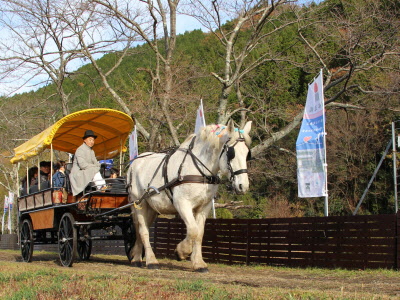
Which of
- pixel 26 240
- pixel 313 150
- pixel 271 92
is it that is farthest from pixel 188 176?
pixel 271 92

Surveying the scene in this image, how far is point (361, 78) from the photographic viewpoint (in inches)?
1182

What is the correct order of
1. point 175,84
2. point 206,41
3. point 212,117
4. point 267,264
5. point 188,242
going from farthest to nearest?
point 206,41 < point 212,117 < point 175,84 < point 267,264 < point 188,242

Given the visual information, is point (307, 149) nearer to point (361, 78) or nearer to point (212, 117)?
point (361, 78)

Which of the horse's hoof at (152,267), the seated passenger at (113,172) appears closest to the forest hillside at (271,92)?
the seated passenger at (113,172)

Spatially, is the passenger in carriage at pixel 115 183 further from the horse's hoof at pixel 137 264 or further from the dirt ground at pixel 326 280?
the dirt ground at pixel 326 280

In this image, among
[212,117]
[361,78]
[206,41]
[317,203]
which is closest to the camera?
[361,78]

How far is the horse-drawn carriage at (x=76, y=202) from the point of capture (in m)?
11.1

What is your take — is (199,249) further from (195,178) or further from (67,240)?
(67,240)

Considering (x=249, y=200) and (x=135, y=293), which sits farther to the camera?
(x=249, y=200)

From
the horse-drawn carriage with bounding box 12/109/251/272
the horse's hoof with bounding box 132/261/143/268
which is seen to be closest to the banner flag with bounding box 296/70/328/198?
the horse-drawn carriage with bounding box 12/109/251/272

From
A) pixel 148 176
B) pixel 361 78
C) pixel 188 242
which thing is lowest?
pixel 188 242

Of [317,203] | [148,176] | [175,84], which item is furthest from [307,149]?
[317,203]

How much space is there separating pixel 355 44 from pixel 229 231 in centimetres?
746

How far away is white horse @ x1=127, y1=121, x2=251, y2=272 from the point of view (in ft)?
29.6
